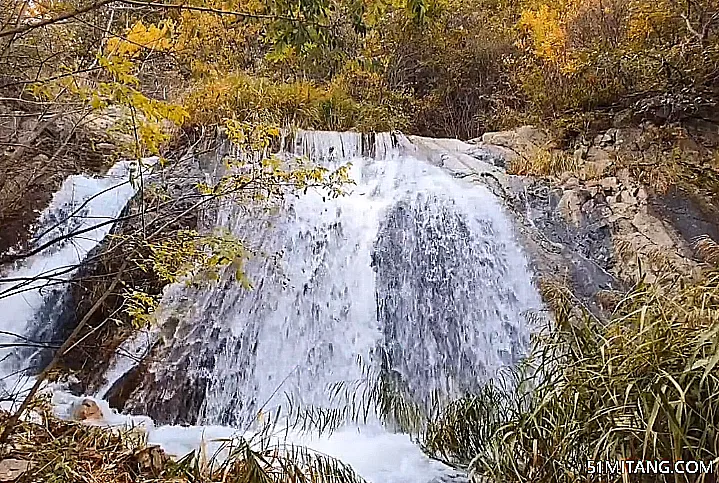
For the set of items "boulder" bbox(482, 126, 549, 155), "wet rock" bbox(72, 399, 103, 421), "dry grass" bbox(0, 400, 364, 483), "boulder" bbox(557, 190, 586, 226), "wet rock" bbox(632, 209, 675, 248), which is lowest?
"dry grass" bbox(0, 400, 364, 483)

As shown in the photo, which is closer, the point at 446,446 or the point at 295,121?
the point at 446,446

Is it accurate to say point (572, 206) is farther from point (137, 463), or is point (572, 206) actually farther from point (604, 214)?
point (137, 463)

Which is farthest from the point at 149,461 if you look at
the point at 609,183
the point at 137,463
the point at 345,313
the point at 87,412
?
the point at 609,183

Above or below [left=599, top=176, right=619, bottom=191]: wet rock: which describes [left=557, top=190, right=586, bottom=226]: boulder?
below

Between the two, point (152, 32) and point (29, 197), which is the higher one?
point (29, 197)

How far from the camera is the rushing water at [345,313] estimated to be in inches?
174

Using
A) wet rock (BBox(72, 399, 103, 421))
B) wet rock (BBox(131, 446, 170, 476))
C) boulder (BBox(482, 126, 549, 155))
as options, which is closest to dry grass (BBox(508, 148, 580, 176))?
boulder (BBox(482, 126, 549, 155))

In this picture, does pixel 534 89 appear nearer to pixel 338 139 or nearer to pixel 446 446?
pixel 338 139

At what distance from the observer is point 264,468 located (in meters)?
2.58

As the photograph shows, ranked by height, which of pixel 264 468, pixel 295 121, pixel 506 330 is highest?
pixel 295 121

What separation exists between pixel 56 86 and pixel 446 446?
261 cm

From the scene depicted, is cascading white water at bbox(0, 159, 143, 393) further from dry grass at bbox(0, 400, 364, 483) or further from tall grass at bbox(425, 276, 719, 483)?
tall grass at bbox(425, 276, 719, 483)

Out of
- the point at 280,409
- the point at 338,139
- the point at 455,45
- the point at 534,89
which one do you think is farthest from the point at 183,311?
the point at 455,45

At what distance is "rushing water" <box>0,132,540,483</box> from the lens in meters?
4.43
